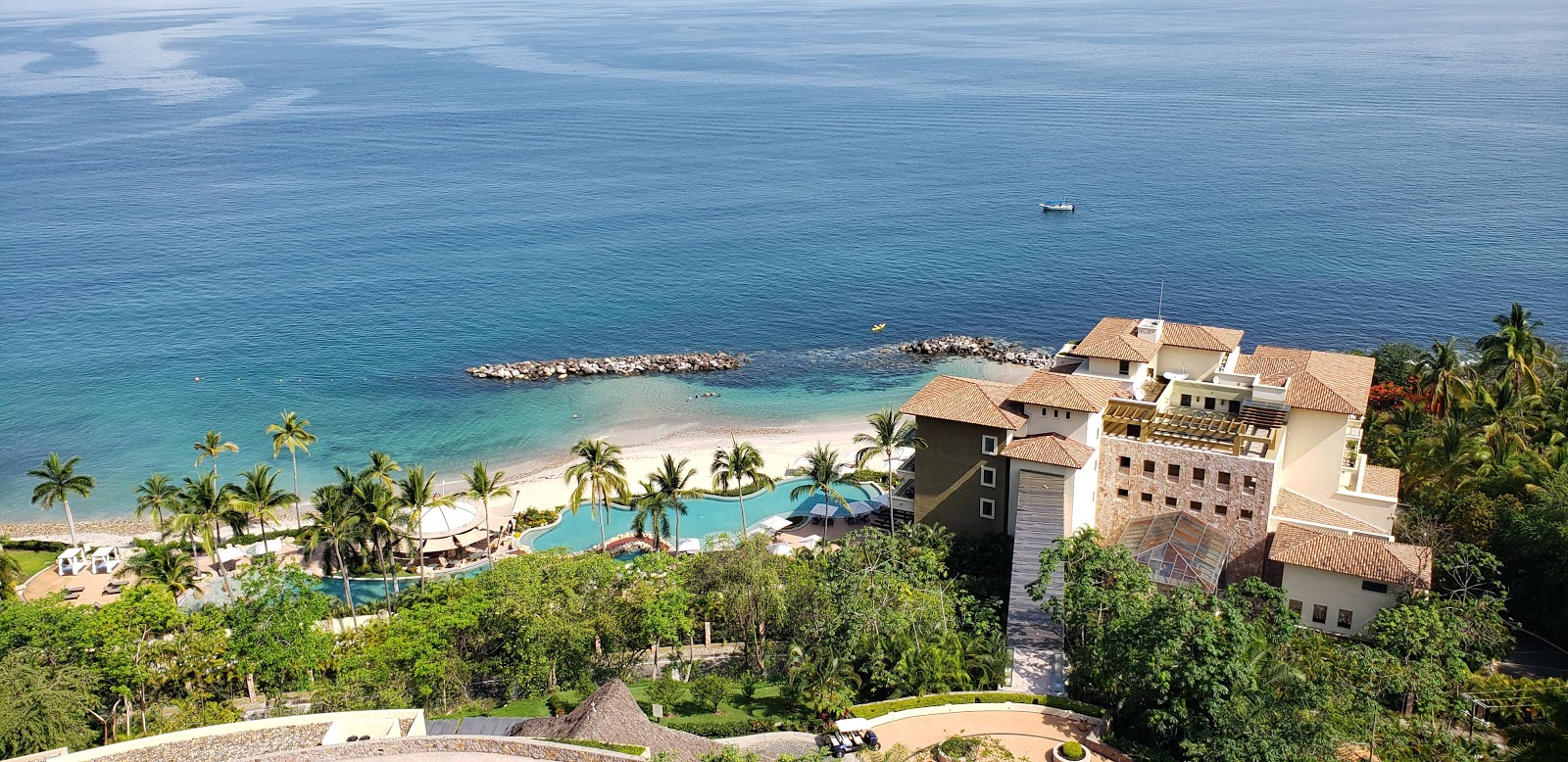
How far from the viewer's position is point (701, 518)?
5644 cm

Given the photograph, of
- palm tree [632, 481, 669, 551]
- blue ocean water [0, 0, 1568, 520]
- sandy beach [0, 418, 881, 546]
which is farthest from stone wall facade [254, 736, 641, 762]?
blue ocean water [0, 0, 1568, 520]

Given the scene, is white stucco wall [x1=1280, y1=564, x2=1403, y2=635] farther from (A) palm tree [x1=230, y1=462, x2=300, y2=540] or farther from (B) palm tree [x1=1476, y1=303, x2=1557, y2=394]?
(A) palm tree [x1=230, y1=462, x2=300, y2=540]

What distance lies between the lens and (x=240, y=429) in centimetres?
7225

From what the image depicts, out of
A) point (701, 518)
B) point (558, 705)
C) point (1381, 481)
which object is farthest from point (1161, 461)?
point (558, 705)

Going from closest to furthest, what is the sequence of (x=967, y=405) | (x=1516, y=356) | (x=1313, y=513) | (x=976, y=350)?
(x=1313, y=513)
(x=967, y=405)
(x=1516, y=356)
(x=976, y=350)

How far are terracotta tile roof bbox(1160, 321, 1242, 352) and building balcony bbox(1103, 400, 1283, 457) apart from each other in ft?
10.6

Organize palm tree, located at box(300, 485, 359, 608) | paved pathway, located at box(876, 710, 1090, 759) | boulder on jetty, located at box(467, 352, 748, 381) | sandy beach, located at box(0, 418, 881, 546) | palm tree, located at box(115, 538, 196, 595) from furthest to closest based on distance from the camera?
boulder on jetty, located at box(467, 352, 748, 381), sandy beach, located at box(0, 418, 881, 546), palm tree, located at box(300, 485, 359, 608), palm tree, located at box(115, 538, 196, 595), paved pathway, located at box(876, 710, 1090, 759)

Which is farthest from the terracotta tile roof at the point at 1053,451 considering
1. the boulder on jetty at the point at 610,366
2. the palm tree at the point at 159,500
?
the boulder on jetty at the point at 610,366

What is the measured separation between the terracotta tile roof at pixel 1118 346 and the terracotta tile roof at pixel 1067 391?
4.81 ft

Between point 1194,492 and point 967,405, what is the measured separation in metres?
9.75

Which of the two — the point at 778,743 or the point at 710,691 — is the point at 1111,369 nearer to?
the point at 710,691

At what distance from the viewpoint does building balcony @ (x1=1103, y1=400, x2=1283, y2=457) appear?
4181 cm

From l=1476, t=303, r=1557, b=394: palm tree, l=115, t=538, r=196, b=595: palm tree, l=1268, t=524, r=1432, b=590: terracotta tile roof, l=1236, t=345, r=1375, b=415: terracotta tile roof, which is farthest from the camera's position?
l=1476, t=303, r=1557, b=394: palm tree

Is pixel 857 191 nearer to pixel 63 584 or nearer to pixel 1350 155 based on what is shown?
pixel 1350 155
